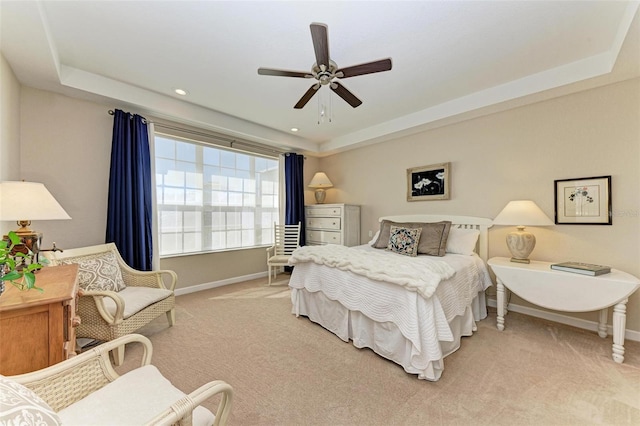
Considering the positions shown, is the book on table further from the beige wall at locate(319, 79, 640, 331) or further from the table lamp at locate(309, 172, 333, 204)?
the table lamp at locate(309, 172, 333, 204)

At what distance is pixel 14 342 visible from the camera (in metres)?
1.13

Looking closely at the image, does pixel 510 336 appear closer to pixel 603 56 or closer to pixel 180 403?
pixel 603 56

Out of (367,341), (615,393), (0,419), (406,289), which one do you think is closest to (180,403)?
(0,419)

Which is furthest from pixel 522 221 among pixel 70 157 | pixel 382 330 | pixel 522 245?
pixel 70 157

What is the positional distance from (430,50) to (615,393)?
2827 mm

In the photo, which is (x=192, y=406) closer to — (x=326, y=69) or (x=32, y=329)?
(x=32, y=329)

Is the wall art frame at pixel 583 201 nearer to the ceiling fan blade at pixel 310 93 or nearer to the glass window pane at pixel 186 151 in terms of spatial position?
the ceiling fan blade at pixel 310 93

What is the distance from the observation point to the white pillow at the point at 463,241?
299 centimetres

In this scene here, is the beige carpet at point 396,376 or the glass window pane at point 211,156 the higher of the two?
the glass window pane at point 211,156

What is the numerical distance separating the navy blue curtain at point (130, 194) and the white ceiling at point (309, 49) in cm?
30

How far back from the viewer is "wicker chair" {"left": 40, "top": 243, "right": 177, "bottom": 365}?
198 cm

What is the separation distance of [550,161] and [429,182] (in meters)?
1.33

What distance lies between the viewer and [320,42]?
1696 mm

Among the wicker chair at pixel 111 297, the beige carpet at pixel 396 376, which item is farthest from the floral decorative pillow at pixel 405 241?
the wicker chair at pixel 111 297
